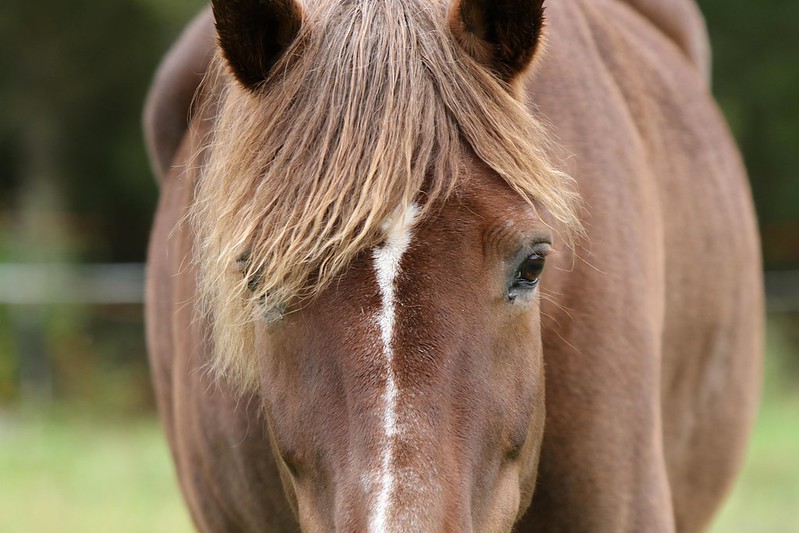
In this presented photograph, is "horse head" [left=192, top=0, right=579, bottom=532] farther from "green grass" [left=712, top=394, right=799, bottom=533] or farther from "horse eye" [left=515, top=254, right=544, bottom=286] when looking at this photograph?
"green grass" [left=712, top=394, right=799, bottom=533]

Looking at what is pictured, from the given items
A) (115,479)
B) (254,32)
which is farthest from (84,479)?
(254,32)

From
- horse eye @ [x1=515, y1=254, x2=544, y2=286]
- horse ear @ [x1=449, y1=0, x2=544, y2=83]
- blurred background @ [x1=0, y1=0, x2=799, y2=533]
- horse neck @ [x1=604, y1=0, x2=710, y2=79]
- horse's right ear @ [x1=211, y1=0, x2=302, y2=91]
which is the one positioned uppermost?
horse ear @ [x1=449, y1=0, x2=544, y2=83]

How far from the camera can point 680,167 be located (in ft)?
12.3

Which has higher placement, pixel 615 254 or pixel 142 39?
pixel 615 254

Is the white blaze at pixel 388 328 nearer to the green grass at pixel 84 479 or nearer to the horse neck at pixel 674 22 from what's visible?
the horse neck at pixel 674 22

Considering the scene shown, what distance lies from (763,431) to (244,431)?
7656 millimetres

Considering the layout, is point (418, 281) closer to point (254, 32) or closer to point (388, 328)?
point (388, 328)

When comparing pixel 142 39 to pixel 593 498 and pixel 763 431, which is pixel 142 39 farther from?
pixel 593 498

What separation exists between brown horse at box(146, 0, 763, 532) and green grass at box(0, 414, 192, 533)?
154 inches

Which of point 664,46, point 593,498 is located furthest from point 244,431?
point 664,46

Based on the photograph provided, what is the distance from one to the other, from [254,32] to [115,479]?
633 centimetres

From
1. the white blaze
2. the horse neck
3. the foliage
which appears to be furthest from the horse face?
the foliage

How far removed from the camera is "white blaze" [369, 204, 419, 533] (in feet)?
6.08

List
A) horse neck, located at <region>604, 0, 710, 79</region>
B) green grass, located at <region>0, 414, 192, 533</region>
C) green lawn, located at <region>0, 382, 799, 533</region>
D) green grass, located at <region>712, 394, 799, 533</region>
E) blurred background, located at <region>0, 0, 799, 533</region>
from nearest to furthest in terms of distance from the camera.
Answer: horse neck, located at <region>604, 0, 710, 79</region>
green grass, located at <region>712, 394, 799, 533</region>
green lawn, located at <region>0, 382, 799, 533</region>
green grass, located at <region>0, 414, 192, 533</region>
blurred background, located at <region>0, 0, 799, 533</region>
